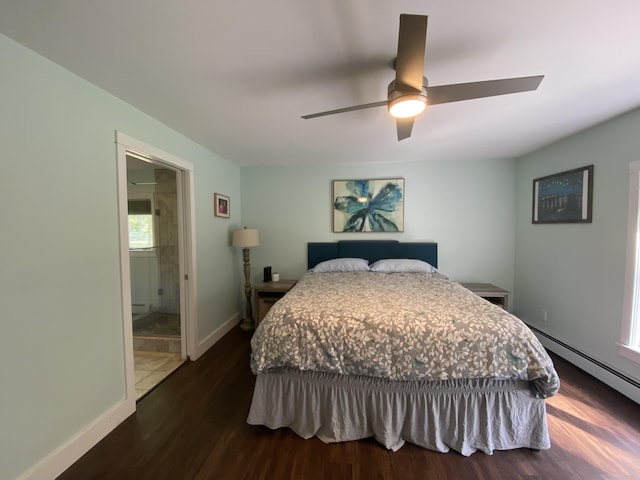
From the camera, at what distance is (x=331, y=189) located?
3824 millimetres

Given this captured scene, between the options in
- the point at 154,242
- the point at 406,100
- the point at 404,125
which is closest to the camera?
the point at 406,100

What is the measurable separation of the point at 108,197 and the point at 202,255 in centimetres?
127

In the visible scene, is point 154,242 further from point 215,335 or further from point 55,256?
point 55,256

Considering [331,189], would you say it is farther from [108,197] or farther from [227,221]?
[108,197]

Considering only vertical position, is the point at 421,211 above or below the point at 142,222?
above

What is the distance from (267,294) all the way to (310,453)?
6.78 ft

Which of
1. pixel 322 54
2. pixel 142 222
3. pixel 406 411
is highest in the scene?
pixel 322 54

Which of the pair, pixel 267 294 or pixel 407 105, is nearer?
pixel 407 105

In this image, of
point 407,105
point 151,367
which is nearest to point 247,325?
point 151,367

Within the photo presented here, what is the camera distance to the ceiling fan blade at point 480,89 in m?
1.29

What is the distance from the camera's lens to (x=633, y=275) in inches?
82.7

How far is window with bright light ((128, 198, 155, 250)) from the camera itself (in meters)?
3.87

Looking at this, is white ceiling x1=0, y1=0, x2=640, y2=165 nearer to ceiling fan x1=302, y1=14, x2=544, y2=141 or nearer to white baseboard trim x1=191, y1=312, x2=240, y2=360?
ceiling fan x1=302, y1=14, x2=544, y2=141

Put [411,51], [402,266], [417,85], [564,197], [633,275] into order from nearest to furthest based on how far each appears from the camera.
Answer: [411,51]
[417,85]
[633,275]
[564,197]
[402,266]
